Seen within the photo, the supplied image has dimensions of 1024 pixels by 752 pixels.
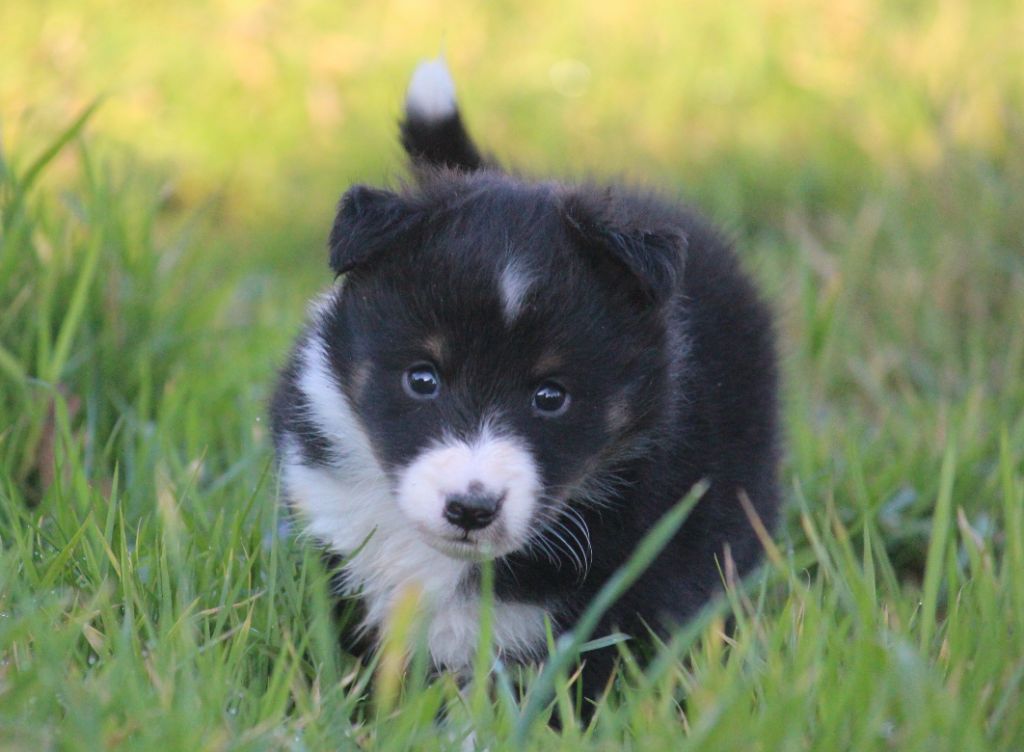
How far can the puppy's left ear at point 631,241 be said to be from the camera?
271 cm

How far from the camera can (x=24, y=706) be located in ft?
7.01

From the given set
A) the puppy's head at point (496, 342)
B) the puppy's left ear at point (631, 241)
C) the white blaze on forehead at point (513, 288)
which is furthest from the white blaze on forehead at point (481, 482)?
the puppy's left ear at point (631, 241)

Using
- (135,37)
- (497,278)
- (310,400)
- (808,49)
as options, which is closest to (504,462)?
(497,278)

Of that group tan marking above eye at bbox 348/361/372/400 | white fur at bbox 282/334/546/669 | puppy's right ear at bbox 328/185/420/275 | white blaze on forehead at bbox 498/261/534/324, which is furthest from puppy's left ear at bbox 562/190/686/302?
white fur at bbox 282/334/546/669

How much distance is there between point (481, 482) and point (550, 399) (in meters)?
0.31

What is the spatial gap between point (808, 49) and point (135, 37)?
356cm

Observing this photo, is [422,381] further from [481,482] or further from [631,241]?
[631,241]

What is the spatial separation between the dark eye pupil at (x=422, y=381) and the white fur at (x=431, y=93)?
914 mm

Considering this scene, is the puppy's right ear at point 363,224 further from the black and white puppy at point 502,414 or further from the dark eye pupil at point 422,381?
the dark eye pupil at point 422,381

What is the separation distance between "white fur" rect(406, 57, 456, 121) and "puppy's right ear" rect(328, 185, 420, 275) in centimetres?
Answer: 67

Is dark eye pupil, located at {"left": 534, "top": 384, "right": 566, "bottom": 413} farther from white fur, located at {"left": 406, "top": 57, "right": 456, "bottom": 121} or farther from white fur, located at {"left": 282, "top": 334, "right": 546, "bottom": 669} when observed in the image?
white fur, located at {"left": 406, "top": 57, "right": 456, "bottom": 121}

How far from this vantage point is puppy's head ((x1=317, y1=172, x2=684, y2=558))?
2.58 metres

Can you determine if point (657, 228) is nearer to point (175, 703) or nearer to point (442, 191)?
point (442, 191)

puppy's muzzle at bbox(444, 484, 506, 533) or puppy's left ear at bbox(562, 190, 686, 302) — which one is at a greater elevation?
puppy's left ear at bbox(562, 190, 686, 302)
